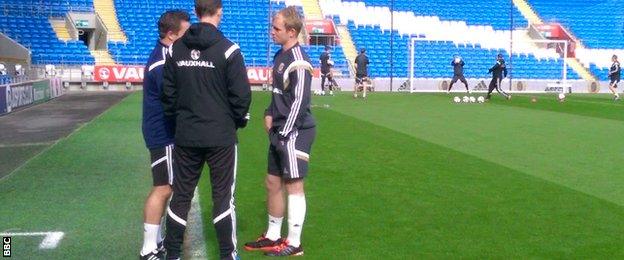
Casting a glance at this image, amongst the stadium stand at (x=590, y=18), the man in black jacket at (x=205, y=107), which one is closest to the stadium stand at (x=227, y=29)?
the stadium stand at (x=590, y=18)

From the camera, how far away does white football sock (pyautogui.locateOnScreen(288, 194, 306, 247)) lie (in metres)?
6.54

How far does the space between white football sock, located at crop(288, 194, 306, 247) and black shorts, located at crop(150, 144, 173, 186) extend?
39.6 inches

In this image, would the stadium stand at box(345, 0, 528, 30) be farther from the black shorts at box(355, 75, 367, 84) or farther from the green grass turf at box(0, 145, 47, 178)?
the green grass turf at box(0, 145, 47, 178)

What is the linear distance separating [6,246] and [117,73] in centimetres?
3322

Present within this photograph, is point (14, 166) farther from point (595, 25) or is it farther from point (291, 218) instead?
point (595, 25)

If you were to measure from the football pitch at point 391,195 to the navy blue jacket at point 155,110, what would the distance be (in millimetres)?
1016

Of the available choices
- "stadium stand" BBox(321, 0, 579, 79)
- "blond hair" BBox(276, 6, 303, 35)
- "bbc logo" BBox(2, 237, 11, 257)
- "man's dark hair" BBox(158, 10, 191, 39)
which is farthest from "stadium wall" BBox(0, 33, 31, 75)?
"blond hair" BBox(276, 6, 303, 35)

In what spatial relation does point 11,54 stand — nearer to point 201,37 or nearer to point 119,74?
point 119,74

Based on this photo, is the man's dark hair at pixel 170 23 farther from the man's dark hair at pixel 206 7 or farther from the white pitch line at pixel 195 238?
the white pitch line at pixel 195 238

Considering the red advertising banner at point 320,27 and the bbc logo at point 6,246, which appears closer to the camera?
the bbc logo at point 6,246

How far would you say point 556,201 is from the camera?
28.9 ft

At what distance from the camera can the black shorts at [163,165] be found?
6091 millimetres

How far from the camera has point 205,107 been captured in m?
5.61

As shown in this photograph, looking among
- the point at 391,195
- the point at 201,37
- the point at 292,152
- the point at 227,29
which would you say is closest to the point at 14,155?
the point at 391,195
